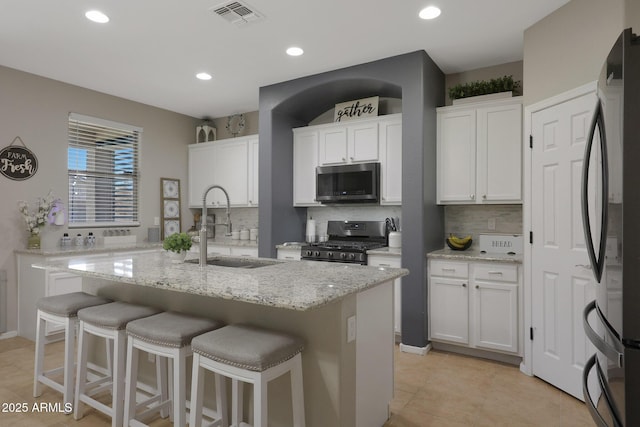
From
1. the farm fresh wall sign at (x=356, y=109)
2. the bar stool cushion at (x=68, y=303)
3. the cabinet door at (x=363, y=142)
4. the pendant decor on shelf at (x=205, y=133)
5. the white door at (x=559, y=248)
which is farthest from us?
the pendant decor on shelf at (x=205, y=133)

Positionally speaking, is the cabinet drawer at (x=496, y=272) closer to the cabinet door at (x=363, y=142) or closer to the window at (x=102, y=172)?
the cabinet door at (x=363, y=142)

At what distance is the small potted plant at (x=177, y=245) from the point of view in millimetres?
2572

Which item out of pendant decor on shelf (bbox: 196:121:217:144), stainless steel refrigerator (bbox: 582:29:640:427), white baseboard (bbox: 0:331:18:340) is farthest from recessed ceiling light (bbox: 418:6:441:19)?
white baseboard (bbox: 0:331:18:340)

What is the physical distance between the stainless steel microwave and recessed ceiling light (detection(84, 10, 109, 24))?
2.39m

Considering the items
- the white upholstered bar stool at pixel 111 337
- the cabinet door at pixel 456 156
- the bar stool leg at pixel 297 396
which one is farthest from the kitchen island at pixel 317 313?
the cabinet door at pixel 456 156

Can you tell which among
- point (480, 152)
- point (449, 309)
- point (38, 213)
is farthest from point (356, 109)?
point (38, 213)

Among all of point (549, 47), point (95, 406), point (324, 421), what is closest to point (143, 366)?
point (95, 406)

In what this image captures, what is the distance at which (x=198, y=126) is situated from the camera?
19.2ft

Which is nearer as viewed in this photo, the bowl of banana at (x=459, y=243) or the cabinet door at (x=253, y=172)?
the bowl of banana at (x=459, y=243)

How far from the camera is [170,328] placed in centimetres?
195

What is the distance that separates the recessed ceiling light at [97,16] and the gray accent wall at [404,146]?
1.83m

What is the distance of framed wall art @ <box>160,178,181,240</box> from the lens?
213 inches

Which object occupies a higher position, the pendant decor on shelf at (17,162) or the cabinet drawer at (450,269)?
the pendant decor on shelf at (17,162)

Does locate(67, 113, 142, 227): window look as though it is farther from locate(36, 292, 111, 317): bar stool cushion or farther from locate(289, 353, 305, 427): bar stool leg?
locate(289, 353, 305, 427): bar stool leg
